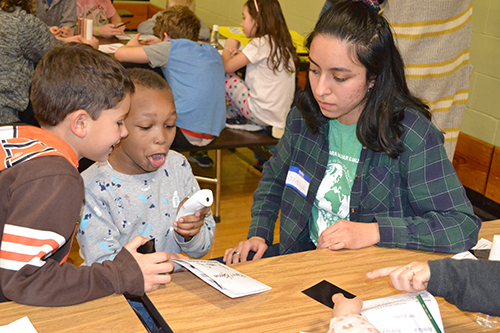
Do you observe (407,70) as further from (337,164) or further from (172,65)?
(172,65)

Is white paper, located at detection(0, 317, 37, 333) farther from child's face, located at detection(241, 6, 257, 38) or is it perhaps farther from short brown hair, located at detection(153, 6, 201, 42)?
child's face, located at detection(241, 6, 257, 38)

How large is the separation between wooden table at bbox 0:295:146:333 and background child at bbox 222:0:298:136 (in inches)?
94.0

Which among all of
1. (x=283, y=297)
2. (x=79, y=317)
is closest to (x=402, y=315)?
(x=283, y=297)

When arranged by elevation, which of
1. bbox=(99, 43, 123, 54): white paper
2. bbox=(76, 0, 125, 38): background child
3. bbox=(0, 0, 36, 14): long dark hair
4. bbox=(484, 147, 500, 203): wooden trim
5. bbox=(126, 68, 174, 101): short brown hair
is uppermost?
bbox=(0, 0, 36, 14): long dark hair

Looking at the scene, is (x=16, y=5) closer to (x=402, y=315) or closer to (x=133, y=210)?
(x=133, y=210)

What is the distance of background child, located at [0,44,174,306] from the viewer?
988mm

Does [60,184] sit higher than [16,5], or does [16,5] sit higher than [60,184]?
[16,5]

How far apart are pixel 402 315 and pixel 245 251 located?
0.70 metres

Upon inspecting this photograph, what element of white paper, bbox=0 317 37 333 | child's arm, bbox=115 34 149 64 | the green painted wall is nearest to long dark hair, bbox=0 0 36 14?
child's arm, bbox=115 34 149 64

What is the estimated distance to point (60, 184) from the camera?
1.01 meters

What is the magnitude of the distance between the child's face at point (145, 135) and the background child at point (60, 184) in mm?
195

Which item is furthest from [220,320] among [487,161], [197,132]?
[487,161]

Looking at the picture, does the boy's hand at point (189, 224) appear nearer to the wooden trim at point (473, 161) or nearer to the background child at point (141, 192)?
the background child at point (141, 192)

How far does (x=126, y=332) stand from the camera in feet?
3.20
